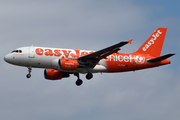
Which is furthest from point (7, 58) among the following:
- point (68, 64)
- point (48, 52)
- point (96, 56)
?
point (96, 56)

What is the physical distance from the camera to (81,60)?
46062mm

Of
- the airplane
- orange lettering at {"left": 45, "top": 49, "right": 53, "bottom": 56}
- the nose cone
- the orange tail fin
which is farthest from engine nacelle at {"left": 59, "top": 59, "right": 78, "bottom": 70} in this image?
the orange tail fin

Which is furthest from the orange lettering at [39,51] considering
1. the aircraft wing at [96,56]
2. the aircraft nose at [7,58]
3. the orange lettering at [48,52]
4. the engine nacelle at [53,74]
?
the engine nacelle at [53,74]

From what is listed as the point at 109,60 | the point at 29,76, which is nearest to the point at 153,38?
the point at 109,60

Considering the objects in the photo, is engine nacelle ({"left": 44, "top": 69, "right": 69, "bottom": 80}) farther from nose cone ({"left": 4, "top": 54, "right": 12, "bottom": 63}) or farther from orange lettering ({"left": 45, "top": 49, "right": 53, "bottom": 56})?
nose cone ({"left": 4, "top": 54, "right": 12, "bottom": 63})

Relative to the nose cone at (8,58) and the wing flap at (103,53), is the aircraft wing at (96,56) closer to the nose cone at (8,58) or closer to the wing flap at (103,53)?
the wing flap at (103,53)

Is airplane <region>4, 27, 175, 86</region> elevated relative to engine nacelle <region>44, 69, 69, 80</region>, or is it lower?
elevated

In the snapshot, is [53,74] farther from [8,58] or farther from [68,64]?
[8,58]

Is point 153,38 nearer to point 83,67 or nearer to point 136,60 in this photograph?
point 136,60

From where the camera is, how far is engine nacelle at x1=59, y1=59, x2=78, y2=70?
44.6 metres

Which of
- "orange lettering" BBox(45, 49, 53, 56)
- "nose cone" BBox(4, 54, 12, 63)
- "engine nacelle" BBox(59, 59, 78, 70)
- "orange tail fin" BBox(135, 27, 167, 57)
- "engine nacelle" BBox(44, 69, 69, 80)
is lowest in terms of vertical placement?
"engine nacelle" BBox(44, 69, 69, 80)

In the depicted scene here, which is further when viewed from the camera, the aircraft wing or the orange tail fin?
the orange tail fin

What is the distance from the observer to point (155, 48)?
5288 cm

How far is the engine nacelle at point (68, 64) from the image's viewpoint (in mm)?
44562
